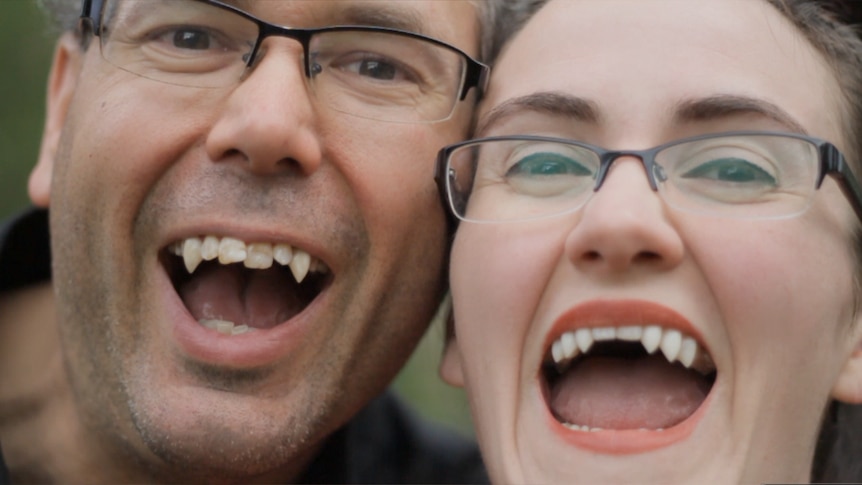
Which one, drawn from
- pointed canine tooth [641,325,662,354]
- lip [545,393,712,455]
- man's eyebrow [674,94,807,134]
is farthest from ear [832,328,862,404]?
man's eyebrow [674,94,807,134]

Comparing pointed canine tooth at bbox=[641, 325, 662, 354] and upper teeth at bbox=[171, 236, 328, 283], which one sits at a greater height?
pointed canine tooth at bbox=[641, 325, 662, 354]

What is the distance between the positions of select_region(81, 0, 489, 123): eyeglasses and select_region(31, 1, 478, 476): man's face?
0.04 metres

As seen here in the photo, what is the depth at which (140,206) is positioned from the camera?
277cm

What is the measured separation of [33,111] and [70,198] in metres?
3.72

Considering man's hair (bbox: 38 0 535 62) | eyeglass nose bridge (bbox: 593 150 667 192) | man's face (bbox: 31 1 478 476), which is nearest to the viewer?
eyeglass nose bridge (bbox: 593 150 667 192)

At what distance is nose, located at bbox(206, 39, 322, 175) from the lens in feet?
8.43

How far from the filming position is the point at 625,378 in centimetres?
260

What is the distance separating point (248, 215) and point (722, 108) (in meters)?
1.16

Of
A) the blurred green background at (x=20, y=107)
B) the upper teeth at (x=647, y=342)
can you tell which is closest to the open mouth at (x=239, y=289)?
the upper teeth at (x=647, y=342)

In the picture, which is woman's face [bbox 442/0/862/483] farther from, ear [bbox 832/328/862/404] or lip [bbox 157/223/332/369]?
lip [bbox 157/223/332/369]

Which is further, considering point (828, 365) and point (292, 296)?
point (292, 296)

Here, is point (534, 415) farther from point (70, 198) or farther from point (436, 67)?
point (70, 198)

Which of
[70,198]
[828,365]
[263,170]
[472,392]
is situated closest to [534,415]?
[472,392]

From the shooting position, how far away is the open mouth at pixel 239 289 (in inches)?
112
